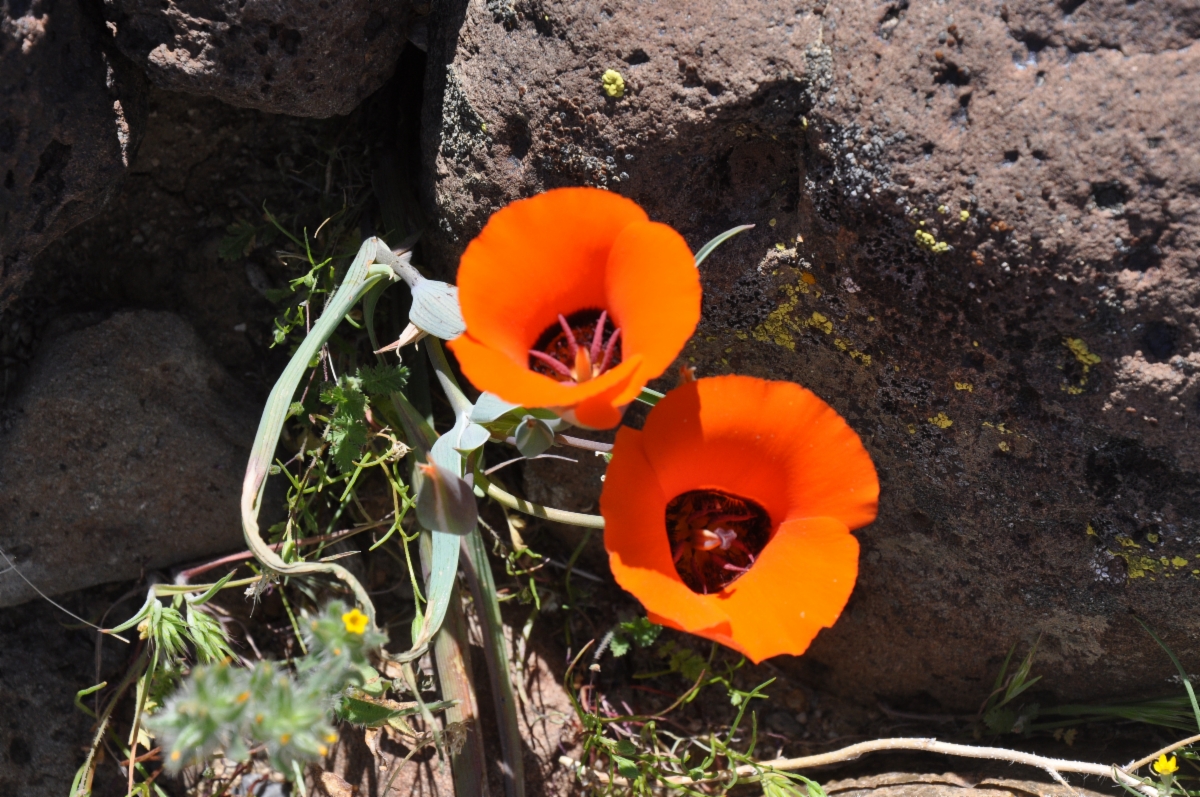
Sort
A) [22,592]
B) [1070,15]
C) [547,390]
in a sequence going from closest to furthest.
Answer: [547,390], [1070,15], [22,592]

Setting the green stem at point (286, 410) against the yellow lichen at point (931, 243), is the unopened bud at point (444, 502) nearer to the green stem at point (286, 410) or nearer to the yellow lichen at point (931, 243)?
the green stem at point (286, 410)

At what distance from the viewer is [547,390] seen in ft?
4.84

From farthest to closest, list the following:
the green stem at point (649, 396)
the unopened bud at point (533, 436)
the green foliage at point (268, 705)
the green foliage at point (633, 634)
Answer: the green foliage at point (633, 634) < the green stem at point (649, 396) < the unopened bud at point (533, 436) < the green foliage at point (268, 705)

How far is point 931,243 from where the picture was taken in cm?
172

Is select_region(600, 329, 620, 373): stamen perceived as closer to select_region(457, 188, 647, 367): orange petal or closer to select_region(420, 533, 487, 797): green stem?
select_region(457, 188, 647, 367): orange petal

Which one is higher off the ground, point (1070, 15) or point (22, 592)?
point (1070, 15)

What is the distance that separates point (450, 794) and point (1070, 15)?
227 cm

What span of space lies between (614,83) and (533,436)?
2.50ft

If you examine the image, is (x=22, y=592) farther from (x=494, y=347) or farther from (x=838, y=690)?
(x=838, y=690)

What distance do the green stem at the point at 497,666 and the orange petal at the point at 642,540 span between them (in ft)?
2.19

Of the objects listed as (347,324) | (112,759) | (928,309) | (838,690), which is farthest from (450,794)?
(928,309)

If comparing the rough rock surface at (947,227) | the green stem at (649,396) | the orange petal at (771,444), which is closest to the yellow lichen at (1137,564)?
the rough rock surface at (947,227)

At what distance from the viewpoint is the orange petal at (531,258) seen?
1.62 metres

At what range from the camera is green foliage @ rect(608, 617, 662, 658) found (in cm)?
241
